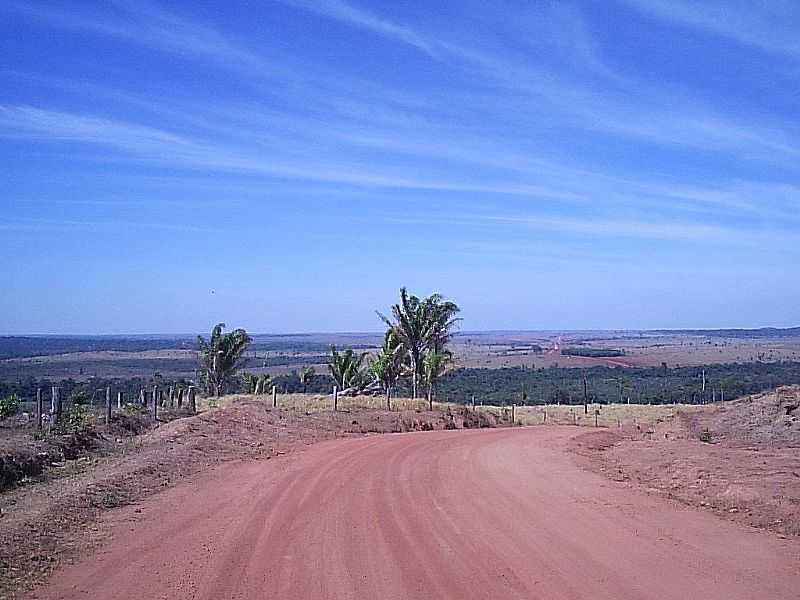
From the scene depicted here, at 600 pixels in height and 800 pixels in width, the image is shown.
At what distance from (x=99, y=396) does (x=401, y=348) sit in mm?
19347

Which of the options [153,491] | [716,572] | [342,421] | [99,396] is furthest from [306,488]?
[99,396]

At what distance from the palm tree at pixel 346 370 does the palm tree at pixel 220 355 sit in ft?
21.4

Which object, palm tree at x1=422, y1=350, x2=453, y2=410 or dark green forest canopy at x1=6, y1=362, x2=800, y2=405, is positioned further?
dark green forest canopy at x1=6, y1=362, x2=800, y2=405

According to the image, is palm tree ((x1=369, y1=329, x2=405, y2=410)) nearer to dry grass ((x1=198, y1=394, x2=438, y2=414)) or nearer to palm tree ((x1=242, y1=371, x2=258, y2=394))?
palm tree ((x1=242, y1=371, x2=258, y2=394))

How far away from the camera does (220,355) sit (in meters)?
58.8

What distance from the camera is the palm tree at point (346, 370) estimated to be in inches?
2314

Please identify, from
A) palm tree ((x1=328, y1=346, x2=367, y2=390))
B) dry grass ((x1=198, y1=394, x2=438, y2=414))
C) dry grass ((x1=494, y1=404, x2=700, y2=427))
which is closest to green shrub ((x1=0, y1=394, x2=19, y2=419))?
dry grass ((x1=198, y1=394, x2=438, y2=414))

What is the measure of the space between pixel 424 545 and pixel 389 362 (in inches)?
1800

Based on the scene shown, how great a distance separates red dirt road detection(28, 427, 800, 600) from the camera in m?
8.75

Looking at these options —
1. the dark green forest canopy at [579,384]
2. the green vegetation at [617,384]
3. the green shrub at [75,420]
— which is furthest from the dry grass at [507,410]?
the green shrub at [75,420]

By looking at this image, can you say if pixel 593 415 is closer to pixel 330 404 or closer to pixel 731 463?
pixel 330 404

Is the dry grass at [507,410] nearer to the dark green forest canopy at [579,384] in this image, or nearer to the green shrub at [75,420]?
the dark green forest canopy at [579,384]

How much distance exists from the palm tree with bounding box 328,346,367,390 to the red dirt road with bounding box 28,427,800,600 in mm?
41452

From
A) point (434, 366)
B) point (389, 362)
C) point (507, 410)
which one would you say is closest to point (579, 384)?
point (389, 362)
